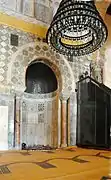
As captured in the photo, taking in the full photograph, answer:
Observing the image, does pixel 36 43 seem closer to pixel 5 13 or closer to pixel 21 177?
pixel 5 13

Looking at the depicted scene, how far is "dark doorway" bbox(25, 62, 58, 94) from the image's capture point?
22.6 feet

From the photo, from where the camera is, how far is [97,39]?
479 cm

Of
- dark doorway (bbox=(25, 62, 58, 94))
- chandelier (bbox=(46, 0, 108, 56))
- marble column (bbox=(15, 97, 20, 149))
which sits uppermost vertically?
chandelier (bbox=(46, 0, 108, 56))

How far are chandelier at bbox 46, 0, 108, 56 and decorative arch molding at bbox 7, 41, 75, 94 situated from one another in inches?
38.8

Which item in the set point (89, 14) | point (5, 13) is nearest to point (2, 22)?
point (5, 13)

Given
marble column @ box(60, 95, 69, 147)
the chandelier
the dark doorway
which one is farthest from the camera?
the dark doorway

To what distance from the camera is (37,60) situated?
6.18 meters

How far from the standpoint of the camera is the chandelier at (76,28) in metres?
3.92

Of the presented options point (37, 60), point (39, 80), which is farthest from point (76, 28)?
point (39, 80)

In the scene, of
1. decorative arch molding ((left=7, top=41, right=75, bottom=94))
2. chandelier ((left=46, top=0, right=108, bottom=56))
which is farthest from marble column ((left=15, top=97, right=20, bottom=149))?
chandelier ((left=46, top=0, right=108, bottom=56))

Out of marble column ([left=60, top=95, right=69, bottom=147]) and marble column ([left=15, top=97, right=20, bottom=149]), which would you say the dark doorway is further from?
marble column ([left=15, top=97, right=20, bottom=149])

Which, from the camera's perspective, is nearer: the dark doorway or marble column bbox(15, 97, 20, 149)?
marble column bbox(15, 97, 20, 149)

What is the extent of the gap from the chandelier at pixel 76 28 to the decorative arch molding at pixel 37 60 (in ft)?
3.24

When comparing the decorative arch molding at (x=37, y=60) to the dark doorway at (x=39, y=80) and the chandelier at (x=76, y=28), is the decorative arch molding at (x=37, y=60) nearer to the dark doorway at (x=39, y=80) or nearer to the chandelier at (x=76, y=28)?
the dark doorway at (x=39, y=80)
